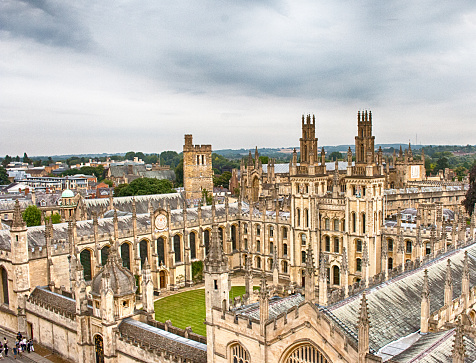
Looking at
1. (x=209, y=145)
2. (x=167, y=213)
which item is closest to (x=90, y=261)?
(x=167, y=213)

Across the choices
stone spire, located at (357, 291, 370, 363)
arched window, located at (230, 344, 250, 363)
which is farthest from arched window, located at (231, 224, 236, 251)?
stone spire, located at (357, 291, 370, 363)

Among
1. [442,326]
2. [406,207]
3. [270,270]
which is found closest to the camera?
[442,326]

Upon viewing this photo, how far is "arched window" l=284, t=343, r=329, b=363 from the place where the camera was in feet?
57.0

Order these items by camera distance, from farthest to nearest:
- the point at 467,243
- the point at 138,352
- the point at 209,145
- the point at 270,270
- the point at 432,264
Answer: the point at 209,145 < the point at 270,270 < the point at 467,243 < the point at 432,264 < the point at 138,352

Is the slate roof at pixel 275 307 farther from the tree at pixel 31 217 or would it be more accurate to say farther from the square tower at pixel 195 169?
the square tower at pixel 195 169

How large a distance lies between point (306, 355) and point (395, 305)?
7263mm

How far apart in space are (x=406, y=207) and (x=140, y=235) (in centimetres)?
4066

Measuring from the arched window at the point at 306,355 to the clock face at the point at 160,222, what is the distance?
31.6 m

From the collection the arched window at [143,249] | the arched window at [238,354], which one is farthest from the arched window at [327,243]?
the arched window at [238,354]

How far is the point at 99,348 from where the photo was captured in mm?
27672

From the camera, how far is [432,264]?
93.7 ft

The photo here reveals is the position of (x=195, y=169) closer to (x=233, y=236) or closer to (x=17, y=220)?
(x=233, y=236)

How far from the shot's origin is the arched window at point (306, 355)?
17359mm

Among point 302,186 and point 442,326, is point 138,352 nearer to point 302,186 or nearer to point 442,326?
point 442,326
